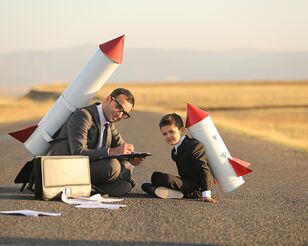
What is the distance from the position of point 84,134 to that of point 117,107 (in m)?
0.51

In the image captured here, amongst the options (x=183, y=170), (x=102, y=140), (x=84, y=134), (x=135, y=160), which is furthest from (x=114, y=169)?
(x=183, y=170)

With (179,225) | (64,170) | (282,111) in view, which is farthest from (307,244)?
(282,111)

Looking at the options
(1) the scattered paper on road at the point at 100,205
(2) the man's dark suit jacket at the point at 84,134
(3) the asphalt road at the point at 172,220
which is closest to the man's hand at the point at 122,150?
(2) the man's dark suit jacket at the point at 84,134

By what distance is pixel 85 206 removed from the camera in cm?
815

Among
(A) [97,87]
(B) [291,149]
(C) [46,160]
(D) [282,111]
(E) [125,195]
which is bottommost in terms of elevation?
(D) [282,111]

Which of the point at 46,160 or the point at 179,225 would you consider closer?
the point at 179,225

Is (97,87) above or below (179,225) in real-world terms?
above

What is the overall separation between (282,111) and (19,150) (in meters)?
47.9

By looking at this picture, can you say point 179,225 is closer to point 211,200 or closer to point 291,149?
point 211,200

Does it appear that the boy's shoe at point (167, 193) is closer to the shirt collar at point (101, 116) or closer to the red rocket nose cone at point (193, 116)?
the red rocket nose cone at point (193, 116)

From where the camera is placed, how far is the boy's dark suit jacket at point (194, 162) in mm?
8844

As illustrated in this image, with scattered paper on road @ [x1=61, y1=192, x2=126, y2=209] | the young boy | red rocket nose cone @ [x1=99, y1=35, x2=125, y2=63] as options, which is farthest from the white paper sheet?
red rocket nose cone @ [x1=99, y1=35, x2=125, y2=63]

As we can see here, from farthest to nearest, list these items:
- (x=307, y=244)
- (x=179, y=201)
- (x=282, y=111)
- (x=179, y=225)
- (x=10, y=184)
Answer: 1. (x=282, y=111)
2. (x=10, y=184)
3. (x=179, y=201)
4. (x=179, y=225)
5. (x=307, y=244)

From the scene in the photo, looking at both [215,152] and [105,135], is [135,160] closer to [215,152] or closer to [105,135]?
[105,135]
